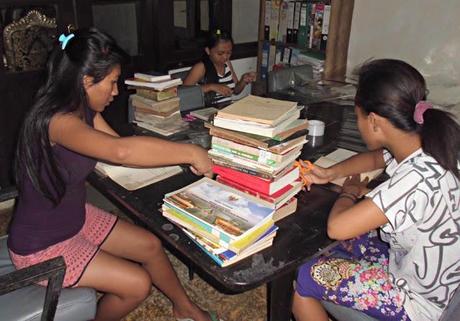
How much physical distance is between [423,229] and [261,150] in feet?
1.62

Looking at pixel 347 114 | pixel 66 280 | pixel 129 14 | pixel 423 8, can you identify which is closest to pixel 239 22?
pixel 129 14

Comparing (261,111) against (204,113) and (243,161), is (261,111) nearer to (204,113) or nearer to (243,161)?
(243,161)

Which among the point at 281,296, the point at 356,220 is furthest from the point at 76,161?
the point at 356,220

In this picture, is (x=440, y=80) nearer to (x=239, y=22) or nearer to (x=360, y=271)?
(x=239, y=22)

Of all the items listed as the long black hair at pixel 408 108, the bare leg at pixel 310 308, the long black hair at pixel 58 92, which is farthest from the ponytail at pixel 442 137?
the long black hair at pixel 58 92

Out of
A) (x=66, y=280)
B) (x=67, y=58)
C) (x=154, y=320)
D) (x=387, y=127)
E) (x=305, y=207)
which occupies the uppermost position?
(x=67, y=58)

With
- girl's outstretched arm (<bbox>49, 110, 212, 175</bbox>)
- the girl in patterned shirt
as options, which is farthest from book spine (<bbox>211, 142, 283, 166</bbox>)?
the girl in patterned shirt

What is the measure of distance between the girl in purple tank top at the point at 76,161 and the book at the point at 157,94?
44cm

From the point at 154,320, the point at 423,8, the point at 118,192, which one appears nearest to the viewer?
the point at 118,192

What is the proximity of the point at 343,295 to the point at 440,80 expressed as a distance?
2.36 meters

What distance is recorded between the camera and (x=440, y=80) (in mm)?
3088

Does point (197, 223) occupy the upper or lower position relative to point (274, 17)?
lower

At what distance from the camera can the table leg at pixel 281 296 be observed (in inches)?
48.7

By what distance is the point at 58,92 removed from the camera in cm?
130
